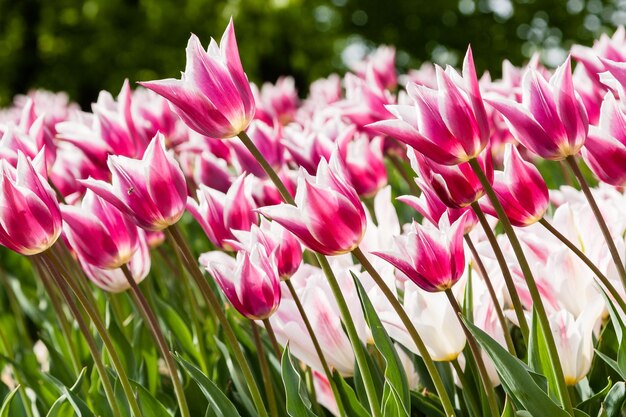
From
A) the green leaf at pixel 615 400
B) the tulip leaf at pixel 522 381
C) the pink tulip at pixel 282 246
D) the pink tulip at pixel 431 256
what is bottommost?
the green leaf at pixel 615 400

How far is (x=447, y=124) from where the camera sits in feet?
4.22

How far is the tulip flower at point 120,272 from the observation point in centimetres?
203

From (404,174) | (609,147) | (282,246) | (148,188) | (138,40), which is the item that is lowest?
Answer: (138,40)

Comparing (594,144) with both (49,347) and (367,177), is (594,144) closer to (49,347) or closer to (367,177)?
(367,177)

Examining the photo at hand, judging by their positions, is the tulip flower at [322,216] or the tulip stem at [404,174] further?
the tulip stem at [404,174]

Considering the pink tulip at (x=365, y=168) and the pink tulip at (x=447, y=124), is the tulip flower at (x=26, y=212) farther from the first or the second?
the pink tulip at (x=365, y=168)

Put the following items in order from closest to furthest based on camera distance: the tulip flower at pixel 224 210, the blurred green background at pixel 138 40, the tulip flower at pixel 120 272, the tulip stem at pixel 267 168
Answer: the tulip stem at pixel 267 168 → the tulip flower at pixel 224 210 → the tulip flower at pixel 120 272 → the blurred green background at pixel 138 40

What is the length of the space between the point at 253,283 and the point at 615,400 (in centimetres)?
63

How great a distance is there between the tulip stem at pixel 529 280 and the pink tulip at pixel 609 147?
7.6 inches

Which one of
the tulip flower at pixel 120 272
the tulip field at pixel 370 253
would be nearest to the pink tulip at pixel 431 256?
the tulip field at pixel 370 253

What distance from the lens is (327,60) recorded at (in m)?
12.8

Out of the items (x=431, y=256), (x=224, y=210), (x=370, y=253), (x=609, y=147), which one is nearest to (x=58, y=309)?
(x=224, y=210)

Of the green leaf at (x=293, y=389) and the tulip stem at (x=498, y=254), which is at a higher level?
the tulip stem at (x=498, y=254)

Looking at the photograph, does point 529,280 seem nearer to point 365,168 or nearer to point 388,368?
point 388,368
